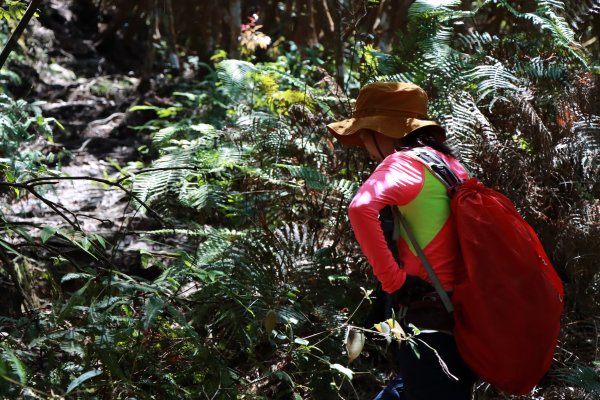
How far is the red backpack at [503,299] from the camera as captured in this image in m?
2.70

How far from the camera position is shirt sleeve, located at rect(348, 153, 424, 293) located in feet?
9.15

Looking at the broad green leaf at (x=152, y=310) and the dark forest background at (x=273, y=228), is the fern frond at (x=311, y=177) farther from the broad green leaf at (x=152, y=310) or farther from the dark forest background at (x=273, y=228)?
the broad green leaf at (x=152, y=310)

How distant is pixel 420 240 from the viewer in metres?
2.86

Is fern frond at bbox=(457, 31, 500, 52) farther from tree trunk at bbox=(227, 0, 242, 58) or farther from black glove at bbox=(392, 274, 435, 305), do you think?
tree trunk at bbox=(227, 0, 242, 58)

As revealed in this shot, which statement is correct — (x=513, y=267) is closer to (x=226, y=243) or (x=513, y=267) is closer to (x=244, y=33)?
(x=226, y=243)

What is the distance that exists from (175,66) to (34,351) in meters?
6.72

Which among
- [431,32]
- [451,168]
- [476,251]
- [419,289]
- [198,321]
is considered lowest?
[198,321]

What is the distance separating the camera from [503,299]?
270cm

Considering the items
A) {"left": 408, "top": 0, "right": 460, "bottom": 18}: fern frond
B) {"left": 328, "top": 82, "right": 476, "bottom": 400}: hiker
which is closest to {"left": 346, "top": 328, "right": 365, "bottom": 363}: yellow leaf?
{"left": 328, "top": 82, "right": 476, "bottom": 400}: hiker

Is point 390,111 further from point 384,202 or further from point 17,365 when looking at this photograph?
point 17,365

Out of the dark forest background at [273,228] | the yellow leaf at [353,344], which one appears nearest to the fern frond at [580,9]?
the dark forest background at [273,228]

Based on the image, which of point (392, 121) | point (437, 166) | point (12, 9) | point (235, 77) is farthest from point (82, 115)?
point (437, 166)

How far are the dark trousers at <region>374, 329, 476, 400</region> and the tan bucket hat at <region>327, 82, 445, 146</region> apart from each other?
0.87 meters

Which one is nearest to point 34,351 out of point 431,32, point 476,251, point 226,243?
point 226,243
